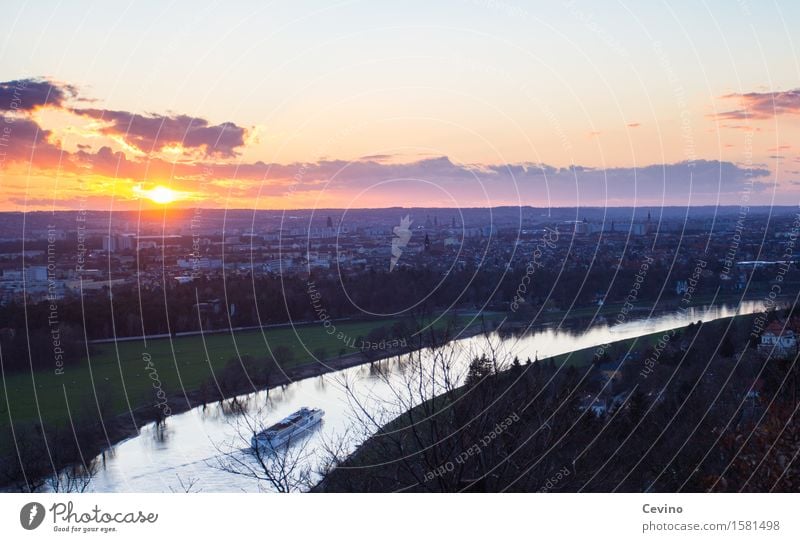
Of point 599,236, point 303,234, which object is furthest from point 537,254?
point 303,234

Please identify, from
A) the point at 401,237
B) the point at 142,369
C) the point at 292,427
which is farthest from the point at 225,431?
the point at 401,237

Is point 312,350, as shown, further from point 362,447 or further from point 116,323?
point 362,447

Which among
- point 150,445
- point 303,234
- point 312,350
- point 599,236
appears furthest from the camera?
point 599,236

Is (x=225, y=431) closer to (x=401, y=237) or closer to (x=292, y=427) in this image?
(x=292, y=427)
